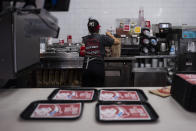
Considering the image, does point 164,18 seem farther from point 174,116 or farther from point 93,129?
point 93,129

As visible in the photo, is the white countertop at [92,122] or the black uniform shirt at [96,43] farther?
the black uniform shirt at [96,43]

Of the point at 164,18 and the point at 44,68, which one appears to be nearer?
the point at 44,68

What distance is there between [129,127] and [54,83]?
2.83m

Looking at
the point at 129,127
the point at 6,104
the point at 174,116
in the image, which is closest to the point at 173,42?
the point at 174,116

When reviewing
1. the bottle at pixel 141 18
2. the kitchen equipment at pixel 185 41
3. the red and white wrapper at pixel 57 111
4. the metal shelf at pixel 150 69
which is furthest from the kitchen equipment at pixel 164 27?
the red and white wrapper at pixel 57 111

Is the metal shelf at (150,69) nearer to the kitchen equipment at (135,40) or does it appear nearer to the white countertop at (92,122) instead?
the kitchen equipment at (135,40)

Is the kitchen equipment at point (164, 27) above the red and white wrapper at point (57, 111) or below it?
above

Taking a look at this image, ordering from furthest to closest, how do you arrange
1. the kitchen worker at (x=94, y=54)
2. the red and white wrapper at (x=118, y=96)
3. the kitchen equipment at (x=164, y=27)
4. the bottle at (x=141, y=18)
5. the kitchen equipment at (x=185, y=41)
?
the bottle at (x=141, y=18) < the kitchen equipment at (x=164, y=27) < the kitchen equipment at (x=185, y=41) < the kitchen worker at (x=94, y=54) < the red and white wrapper at (x=118, y=96)

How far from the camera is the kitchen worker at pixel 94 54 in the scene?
9.95 ft

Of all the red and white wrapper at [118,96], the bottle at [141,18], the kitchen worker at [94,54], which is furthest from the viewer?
the bottle at [141,18]

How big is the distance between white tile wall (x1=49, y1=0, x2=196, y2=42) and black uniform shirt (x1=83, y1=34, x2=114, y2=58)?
137 centimetres

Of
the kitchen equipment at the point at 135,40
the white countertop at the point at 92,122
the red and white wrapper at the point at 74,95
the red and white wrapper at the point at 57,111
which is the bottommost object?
the white countertop at the point at 92,122

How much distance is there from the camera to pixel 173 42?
3883 millimetres

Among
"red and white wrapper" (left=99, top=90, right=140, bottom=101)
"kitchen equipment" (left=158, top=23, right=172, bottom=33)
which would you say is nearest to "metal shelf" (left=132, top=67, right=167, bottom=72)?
"kitchen equipment" (left=158, top=23, right=172, bottom=33)
